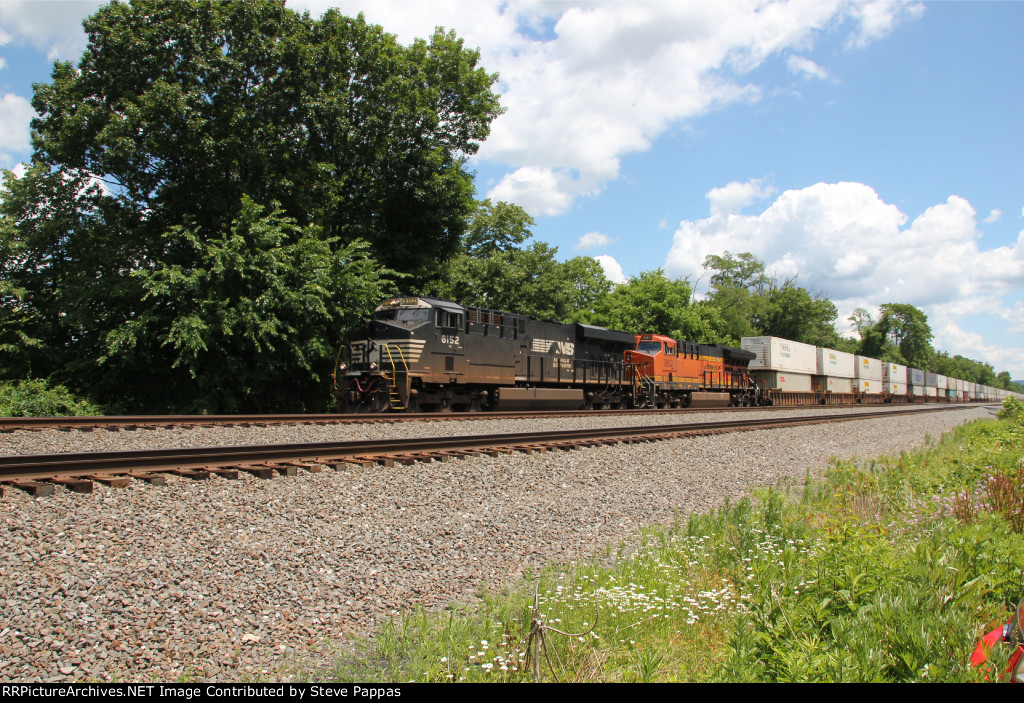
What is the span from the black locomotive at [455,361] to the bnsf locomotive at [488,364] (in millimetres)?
29

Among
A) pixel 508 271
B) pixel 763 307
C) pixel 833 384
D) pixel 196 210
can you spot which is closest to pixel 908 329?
pixel 763 307

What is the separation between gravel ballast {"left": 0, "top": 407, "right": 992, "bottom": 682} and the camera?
3412mm

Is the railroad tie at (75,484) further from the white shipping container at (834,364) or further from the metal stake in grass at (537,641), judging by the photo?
the white shipping container at (834,364)

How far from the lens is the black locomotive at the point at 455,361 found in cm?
1653

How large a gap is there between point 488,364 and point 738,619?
14.9 m

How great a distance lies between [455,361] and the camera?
57.5ft

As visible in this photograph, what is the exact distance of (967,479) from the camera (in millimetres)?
9023

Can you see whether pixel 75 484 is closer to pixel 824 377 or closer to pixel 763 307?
pixel 824 377

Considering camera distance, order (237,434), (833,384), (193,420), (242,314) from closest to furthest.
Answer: (237,434) → (193,420) → (242,314) → (833,384)

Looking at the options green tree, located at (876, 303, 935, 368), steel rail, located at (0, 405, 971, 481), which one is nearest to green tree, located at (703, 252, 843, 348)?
green tree, located at (876, 303, 935, 368)

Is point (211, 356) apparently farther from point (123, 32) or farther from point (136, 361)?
point (123, 32)

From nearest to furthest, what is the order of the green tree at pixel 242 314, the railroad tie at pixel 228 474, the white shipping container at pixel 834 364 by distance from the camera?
1. the railroad tie at pixel 228 474
2. the green tree at pixel 242 314
3. the white shipping container at pixel 834 364

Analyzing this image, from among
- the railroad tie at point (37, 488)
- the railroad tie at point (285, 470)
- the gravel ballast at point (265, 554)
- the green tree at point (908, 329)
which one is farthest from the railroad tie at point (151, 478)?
the green tree at point (908, 329)

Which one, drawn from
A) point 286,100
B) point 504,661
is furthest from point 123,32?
point 504,661
